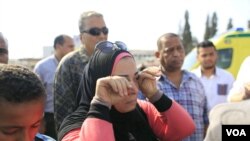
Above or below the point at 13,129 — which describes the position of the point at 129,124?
below

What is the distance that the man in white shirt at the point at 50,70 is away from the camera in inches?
191

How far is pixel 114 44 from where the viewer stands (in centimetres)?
214

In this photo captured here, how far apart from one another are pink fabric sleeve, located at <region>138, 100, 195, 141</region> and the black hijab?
124 millimetres

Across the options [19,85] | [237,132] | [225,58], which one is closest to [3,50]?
[19,85]

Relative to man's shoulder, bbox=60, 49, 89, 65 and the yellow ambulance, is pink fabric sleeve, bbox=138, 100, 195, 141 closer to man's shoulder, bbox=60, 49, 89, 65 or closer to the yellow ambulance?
man's shoulder, bbox=60, 49, 89, 65

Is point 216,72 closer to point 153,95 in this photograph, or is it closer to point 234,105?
point 153,95

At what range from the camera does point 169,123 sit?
2.16 m

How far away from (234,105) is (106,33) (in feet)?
7.72

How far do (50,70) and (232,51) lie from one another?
4.55m

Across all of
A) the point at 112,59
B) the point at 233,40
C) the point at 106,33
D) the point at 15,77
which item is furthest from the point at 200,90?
the point at 233,40

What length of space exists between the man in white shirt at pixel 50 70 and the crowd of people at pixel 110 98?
1.69 metres

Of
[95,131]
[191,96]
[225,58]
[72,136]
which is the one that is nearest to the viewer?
[95,131]

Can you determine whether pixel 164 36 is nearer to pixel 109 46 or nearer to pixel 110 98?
pixel 109 46

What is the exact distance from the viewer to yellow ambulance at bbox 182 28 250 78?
27.0 ft
